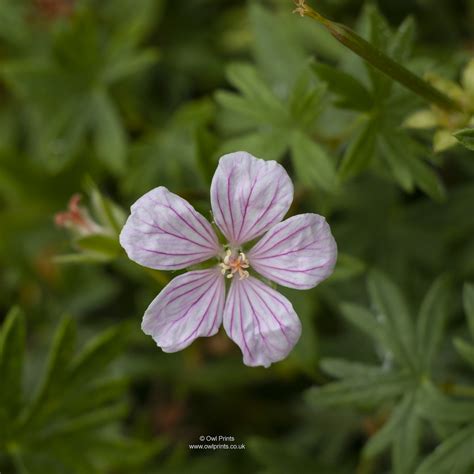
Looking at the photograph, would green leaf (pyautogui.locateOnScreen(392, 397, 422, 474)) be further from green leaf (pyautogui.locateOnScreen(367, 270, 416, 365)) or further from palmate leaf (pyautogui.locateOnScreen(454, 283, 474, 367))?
palmate leaf (pyautogui.locateOnScreen(454, 283, 474, 367))

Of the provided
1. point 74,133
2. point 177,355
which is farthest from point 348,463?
point 74,133

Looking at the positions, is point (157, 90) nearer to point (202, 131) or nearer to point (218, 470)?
point (202, 131)

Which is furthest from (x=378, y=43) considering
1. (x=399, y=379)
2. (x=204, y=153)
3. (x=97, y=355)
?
(x=97, y=355)

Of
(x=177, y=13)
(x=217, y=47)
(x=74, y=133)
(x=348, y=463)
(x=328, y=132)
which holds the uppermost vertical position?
(x=177, y=13)

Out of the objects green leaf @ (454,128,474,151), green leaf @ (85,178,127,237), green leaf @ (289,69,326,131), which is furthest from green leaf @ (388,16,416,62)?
green leaf @ (85,178,127,237)

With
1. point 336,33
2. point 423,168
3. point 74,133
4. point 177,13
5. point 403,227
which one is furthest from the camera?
point 177,13

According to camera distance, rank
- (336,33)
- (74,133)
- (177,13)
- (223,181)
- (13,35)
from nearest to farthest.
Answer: (336,33)
(223,181)
(74,133)
(13,35)
(177,13)

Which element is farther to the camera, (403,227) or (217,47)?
(217,47)

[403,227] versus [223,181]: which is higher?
[223,181]

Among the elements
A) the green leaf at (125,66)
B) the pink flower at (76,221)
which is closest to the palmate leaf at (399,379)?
the pink flower at (76,221)
